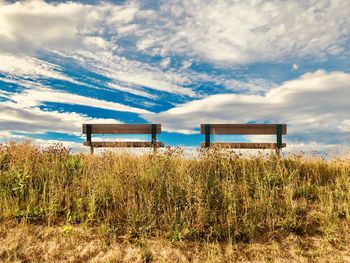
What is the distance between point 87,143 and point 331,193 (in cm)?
831

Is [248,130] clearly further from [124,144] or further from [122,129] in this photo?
[122,129]

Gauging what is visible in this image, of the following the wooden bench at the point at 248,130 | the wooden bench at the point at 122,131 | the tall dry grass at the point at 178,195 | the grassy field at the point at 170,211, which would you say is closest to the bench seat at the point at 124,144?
the wooden bench at the point at 122,131

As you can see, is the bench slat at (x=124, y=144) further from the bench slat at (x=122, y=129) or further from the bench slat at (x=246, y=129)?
the bench slat at (x=246, y=129)

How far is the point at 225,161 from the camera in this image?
866 centimetres

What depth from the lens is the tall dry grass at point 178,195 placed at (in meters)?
6.35

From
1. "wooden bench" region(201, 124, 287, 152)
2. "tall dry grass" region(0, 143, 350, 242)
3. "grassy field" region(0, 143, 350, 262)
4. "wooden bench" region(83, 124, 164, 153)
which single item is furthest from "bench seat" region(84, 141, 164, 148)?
"grassy field" region(0, 143, 350, 262)

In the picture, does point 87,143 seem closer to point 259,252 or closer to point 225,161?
point 225,161

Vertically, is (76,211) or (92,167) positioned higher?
(92,167)

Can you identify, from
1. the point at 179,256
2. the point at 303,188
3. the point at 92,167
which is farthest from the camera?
the point at 92,167

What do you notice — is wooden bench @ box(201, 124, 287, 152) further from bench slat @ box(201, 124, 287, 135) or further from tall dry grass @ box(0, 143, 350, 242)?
tall dry grass @ box(0, 143, 350, 242)

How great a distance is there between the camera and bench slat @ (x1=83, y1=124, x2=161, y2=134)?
39.5 feet

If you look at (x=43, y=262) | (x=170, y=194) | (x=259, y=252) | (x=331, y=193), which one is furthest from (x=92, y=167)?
(x=331, y=193)

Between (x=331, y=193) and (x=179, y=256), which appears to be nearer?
(x=179, y=256)

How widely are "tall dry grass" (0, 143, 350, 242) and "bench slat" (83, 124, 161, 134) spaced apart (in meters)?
3.05
